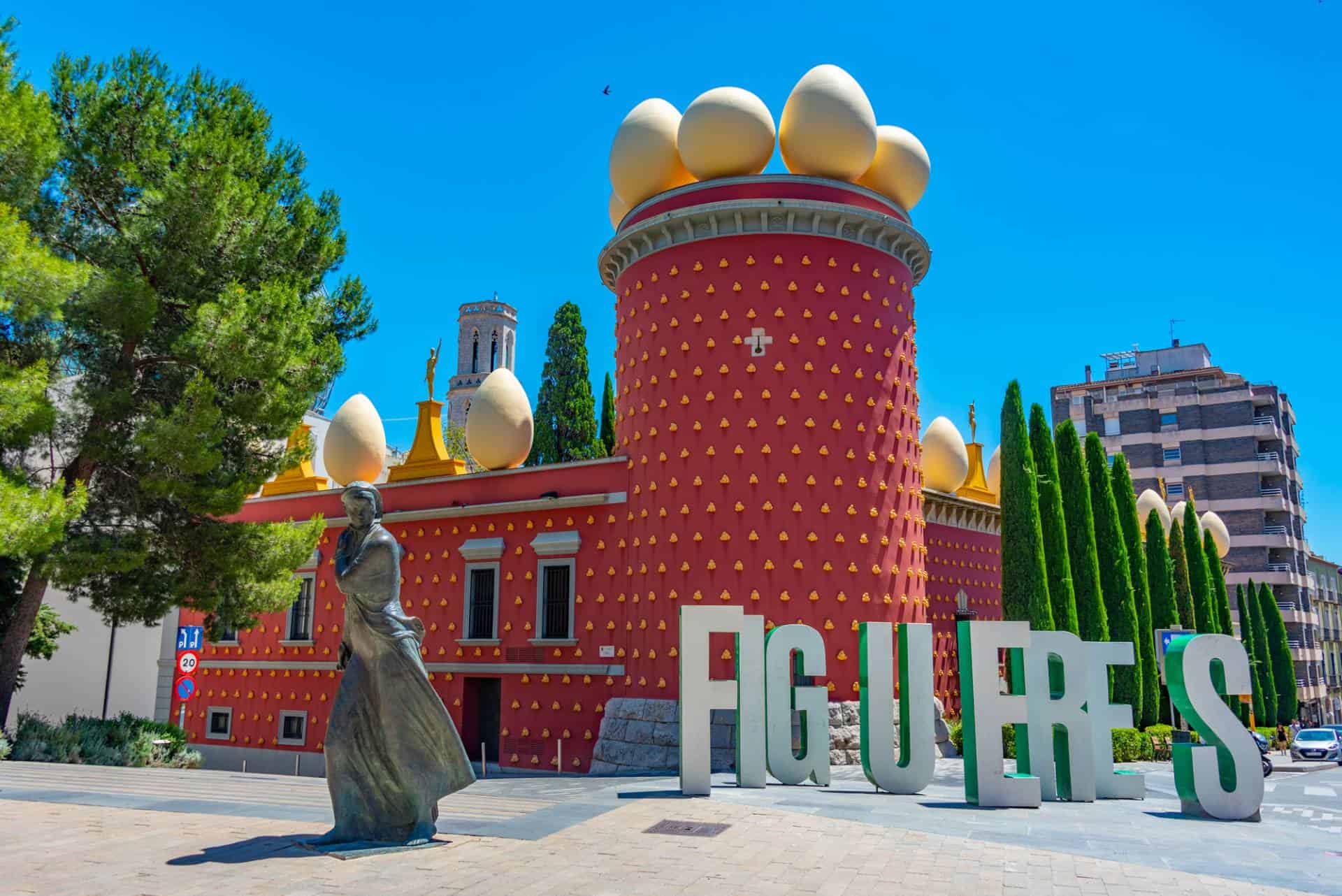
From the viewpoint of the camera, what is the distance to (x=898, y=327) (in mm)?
23156

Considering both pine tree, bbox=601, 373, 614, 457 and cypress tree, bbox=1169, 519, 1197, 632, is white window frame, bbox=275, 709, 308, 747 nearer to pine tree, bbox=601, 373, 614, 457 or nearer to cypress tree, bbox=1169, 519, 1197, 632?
pine tree, bbox=601, 373, 614, 457

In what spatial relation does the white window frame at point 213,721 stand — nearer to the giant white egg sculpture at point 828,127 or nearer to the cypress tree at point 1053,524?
the giant white egg sculpture at point 828,127

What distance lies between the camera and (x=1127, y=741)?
25.6 metres

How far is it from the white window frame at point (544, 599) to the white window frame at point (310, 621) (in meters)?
7.95

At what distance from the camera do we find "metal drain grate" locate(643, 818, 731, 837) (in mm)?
11086

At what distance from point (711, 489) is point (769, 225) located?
6.05m

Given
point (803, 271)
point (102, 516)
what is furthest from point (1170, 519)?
point (102, 516)

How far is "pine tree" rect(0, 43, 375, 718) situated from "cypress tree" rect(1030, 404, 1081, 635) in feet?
60.7

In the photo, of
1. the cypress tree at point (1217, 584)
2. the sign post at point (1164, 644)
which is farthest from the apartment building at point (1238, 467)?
the sign post at point (1164, 644)

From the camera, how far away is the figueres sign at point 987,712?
13703 mm

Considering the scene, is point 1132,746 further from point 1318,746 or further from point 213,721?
point 213,721

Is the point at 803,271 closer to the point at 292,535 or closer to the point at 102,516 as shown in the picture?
the point at 292,535

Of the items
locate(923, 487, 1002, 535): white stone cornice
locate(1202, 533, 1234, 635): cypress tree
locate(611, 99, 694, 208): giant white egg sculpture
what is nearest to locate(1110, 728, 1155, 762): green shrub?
locate(923, 487, 1002, 535): white stone cornice

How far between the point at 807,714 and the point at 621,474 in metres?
8.91
